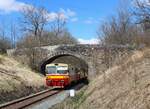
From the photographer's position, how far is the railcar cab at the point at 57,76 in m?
40.5

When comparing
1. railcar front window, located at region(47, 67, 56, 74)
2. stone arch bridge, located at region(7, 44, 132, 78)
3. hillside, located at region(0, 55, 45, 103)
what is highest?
stone arch bridge, located at region(7, 44, 132, 78)

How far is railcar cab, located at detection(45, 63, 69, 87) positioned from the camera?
4047cm

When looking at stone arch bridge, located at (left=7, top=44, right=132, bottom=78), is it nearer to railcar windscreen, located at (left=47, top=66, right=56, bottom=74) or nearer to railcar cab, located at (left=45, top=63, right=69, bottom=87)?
railcar windscreen, located at (left=47, top=66, right=56, bottom=74)

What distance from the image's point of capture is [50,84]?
41.0m

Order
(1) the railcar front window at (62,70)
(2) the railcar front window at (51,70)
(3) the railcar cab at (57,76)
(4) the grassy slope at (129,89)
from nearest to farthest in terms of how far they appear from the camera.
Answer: (4) the grassy slope at (129,89)
(3) the railcar cab at (57,76)
(1) the railcar front window at (62,70)
(2) the railcar front window at (51,70)

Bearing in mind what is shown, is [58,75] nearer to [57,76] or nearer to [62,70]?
[57,76]

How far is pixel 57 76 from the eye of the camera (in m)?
41.0

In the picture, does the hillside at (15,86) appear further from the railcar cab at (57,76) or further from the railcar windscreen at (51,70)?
the railcar windscreen at (51,70)

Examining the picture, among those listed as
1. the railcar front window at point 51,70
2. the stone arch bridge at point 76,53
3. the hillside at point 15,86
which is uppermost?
the stone arch bridge at point 76,53

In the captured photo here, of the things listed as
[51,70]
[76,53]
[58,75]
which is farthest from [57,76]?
[76,53]

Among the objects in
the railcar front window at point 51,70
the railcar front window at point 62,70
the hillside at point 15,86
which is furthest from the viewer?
the railcar front window at point 51,70

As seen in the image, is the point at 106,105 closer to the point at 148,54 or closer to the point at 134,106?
the point at 134,106

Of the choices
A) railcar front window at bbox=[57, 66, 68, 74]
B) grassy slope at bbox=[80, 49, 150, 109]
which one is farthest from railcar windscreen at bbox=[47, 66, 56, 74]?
grassy slope at bbox=[80, 49, 150, 109]

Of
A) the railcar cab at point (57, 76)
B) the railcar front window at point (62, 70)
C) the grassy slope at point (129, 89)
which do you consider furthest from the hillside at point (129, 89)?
the railcar front window at point (62, 70)
